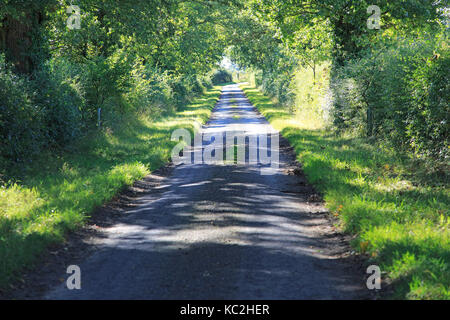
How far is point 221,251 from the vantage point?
19.4 ft

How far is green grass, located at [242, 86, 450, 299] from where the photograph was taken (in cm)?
493

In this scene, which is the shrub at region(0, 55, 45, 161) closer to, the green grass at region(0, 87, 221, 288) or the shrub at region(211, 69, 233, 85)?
the green grass at region(0, 87, 221, 288)

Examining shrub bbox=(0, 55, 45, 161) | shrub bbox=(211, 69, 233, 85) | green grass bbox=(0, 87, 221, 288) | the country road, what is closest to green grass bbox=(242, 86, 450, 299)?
the country road

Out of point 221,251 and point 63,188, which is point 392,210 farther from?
point 63,188

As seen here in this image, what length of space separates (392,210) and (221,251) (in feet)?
10.1

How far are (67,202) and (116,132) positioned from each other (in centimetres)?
999

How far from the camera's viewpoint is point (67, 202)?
803cm

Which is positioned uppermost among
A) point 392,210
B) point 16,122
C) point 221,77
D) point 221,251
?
point 221,77

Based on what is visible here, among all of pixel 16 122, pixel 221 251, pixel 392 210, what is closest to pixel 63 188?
pixel 16 122

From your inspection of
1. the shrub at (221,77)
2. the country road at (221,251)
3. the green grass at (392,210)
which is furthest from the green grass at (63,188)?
the shrub at (221,77)

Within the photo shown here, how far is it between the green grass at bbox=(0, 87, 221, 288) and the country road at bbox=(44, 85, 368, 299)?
0.71 metres

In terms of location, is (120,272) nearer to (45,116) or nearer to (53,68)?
(45,116)

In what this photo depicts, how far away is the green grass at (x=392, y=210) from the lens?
4926 millimetres
